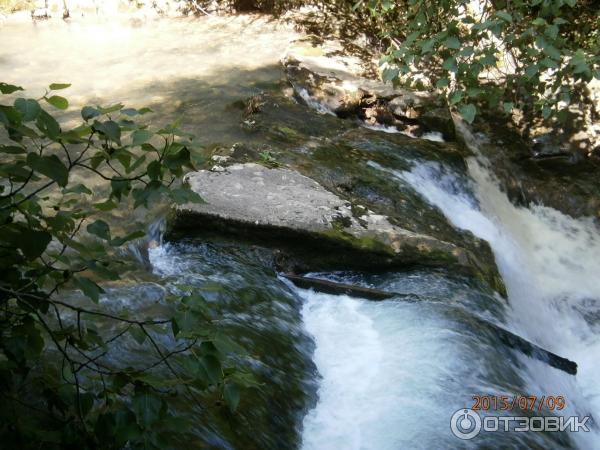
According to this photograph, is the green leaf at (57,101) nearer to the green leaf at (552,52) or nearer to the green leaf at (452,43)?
the green leaf at (452,43)

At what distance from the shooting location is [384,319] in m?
3.88

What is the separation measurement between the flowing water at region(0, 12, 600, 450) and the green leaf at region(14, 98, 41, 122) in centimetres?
61

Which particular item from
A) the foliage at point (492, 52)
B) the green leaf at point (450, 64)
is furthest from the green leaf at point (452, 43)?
the green leaf at point (450, 64)

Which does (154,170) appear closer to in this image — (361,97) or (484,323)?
(484,323)

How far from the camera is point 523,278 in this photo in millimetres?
5559

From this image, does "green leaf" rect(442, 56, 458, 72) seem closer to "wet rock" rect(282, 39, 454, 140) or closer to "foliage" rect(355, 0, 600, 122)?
"foliage" rect(355, 0, 600, 122)

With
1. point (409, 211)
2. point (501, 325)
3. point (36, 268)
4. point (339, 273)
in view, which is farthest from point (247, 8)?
point (36, 268)

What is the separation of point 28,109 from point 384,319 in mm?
2976

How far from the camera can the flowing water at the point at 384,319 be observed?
9.69 feet

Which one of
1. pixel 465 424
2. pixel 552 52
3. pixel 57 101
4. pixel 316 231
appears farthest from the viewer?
pixel 316 231

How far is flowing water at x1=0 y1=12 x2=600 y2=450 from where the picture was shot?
2953mm

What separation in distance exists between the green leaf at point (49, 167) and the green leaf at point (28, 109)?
8 cm

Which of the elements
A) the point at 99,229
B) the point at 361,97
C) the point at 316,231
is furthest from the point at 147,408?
the point at 361,97

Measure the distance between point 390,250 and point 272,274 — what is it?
2.94ft
